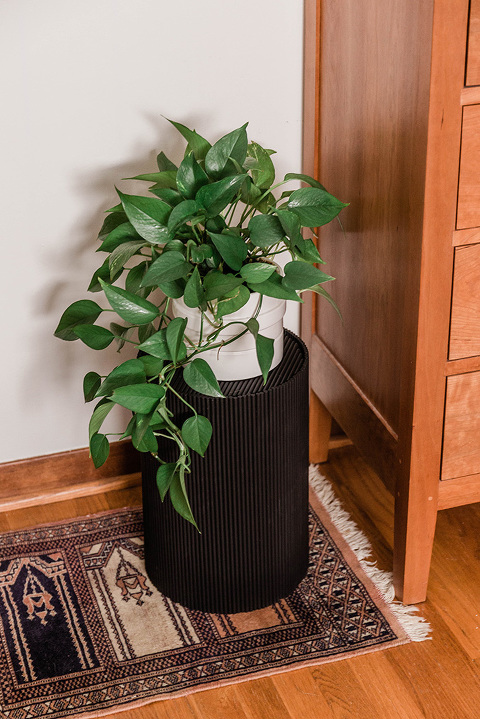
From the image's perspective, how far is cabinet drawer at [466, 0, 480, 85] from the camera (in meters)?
1.13

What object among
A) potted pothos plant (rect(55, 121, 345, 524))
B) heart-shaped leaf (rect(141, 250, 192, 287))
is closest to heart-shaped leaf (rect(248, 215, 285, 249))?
potted pothos plant (rect(55, 121, 345, 524))

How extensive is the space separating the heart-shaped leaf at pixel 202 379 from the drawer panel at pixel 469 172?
15.8 inches

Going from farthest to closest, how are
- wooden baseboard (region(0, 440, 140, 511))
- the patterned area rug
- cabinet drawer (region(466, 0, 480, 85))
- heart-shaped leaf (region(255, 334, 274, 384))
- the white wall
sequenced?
wooden baseboard (region(0, 440, 140, 511))
the white wall
the patterned area rug
heart-shaped leaf (region(255, 334, 274, 384))
cabinet drawer (region(466, 0, 480, 85))

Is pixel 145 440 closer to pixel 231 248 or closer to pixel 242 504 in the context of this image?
pixel 242 504

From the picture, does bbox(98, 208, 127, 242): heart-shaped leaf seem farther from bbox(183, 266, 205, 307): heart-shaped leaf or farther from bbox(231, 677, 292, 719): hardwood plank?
bbox(231, 677, 292, 719): hardwood plank

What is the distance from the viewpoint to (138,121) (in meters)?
1.54

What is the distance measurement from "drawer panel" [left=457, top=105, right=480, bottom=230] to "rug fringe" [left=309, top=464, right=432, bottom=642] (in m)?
0.63

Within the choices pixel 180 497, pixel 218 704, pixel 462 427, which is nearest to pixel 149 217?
pixel 180 497

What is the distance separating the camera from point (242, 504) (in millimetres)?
1374

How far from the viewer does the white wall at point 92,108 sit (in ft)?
4.80

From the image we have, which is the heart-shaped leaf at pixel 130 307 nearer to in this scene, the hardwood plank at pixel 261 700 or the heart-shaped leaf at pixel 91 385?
the heart-shaped leaf at pixel 91 385

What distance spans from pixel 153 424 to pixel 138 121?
0.58 metres

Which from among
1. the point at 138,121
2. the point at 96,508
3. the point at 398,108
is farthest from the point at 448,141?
the point at 96,508

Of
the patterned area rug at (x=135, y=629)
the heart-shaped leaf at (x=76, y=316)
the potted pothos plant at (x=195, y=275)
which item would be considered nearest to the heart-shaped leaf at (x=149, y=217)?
the potted pothos plant at (x=195, y=275)
